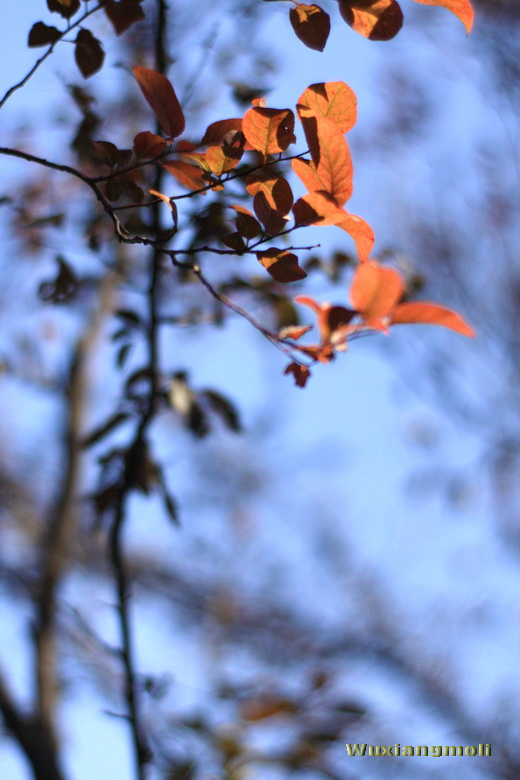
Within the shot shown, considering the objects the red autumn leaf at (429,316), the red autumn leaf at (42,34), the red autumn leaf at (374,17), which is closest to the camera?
the red autumn leaf at (429,316)

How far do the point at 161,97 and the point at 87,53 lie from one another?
240 mm

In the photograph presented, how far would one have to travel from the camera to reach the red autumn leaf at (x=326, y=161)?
53cm

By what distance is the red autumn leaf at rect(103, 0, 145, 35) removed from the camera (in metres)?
0.75

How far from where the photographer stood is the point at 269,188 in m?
0.58

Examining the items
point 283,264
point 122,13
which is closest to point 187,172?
point 283,264

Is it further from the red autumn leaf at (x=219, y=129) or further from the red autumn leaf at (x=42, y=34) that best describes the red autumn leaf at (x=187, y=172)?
the red autumn leaf at (x=42, y=34)

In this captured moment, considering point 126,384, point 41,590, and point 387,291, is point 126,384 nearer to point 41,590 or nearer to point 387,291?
A: point 387,291

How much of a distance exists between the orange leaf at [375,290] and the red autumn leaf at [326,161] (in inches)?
3.1

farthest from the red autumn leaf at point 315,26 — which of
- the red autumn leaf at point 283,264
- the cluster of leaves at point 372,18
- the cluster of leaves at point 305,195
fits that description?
the red autumn leaf at point 283,264

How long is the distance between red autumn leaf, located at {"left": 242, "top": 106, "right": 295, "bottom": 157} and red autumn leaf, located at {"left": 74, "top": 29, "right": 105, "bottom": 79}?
321 mm

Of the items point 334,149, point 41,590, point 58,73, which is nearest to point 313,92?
point 334,149

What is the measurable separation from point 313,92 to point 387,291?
19 centimetres

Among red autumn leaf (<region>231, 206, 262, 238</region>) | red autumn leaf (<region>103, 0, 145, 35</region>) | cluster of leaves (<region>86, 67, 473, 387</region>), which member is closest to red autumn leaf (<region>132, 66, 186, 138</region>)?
cluster of leaves (<region>86, 67, 473, 387</region>)

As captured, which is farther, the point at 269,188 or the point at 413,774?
the point at 413,774
